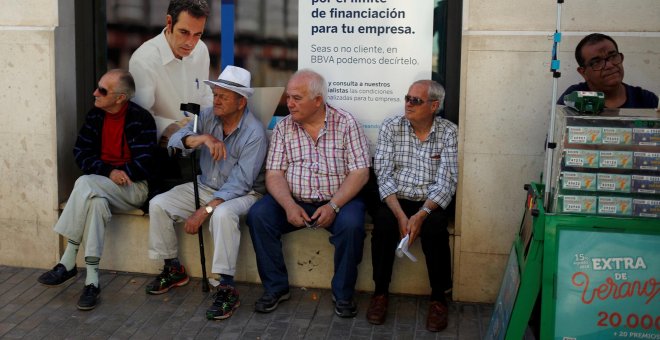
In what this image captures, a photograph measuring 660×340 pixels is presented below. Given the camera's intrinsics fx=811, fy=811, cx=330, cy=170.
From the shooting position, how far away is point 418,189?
504 cm

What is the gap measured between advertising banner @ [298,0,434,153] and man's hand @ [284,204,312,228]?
84cm

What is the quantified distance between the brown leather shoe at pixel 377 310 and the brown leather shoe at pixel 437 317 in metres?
0.27

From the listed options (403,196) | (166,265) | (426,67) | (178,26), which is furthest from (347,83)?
(166,265)

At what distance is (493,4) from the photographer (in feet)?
16.1

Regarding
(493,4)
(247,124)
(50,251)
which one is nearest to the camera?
(493,4)

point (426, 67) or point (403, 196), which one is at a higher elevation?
point (426, 67)

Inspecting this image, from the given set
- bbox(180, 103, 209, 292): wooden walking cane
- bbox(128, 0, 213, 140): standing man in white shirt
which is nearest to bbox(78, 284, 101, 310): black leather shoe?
bbox(180, 103, 209, 292): wooden walking cane

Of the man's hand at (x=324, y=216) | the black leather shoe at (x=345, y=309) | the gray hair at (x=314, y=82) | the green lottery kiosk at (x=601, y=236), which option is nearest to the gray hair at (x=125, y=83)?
the gray hair at (x=314, y=82)

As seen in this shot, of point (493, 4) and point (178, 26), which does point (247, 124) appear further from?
point (493, 4)

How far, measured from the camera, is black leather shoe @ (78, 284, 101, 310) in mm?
5043

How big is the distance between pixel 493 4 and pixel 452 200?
132cm

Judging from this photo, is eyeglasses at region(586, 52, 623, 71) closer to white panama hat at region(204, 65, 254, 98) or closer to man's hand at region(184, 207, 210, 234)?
white panama hat at region(204, 65, 254, 98)

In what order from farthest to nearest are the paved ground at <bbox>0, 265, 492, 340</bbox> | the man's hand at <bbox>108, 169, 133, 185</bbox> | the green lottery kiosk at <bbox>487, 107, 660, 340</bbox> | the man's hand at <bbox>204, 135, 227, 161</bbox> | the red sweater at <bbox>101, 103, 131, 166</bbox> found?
the red sweater at <bbox>101, 103, 131, 166</bbox>, the man's hand at <bbox>108, 169, 133, 185</bbox>, the man's hand at <bbox>204, 135, 227, 161</bbox>, the paved ground at <bbox>0, 265, 492, 340</bbox>, the green lottery kiosk at <bbox>487, 107, 660, 340</bbox>

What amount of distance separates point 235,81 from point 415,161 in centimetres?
130
